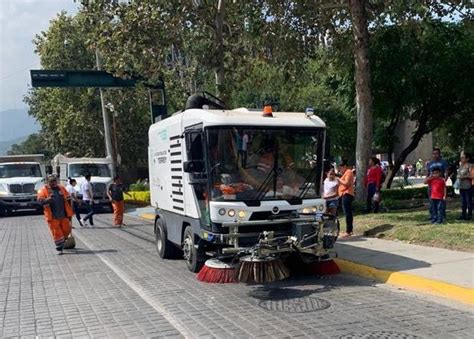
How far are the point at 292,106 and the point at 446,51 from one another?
57.4 ft

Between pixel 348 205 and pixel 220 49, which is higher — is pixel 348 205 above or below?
below

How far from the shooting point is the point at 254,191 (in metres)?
8.38

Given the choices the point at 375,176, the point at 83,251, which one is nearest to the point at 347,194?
the point at 375,176

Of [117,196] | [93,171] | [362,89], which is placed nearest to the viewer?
[362,89]

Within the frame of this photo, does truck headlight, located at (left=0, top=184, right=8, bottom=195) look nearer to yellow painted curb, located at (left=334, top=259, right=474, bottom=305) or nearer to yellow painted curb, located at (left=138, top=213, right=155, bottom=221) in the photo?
yellow painted curb, located at (left=138, top=213, right=155, bottom=221)

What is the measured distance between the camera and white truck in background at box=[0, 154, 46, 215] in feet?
85.2

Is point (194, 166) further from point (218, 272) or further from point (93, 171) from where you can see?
point (93, 171)

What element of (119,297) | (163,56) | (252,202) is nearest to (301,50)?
(163,56)

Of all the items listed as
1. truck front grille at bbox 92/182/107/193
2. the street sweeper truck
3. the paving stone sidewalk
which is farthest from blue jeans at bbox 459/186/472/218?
truck front grille at bbox 92/182/107/193

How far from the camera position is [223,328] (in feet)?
20.4

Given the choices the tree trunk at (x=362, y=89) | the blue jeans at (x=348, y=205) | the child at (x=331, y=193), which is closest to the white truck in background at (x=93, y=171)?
the tree trunk at (x=362, y=89)

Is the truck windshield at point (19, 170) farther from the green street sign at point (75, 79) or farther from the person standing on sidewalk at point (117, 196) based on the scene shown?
the person standing on sidewalk at point (117, 196)

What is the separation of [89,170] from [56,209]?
15.3 metres

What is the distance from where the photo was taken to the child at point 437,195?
11.8m
